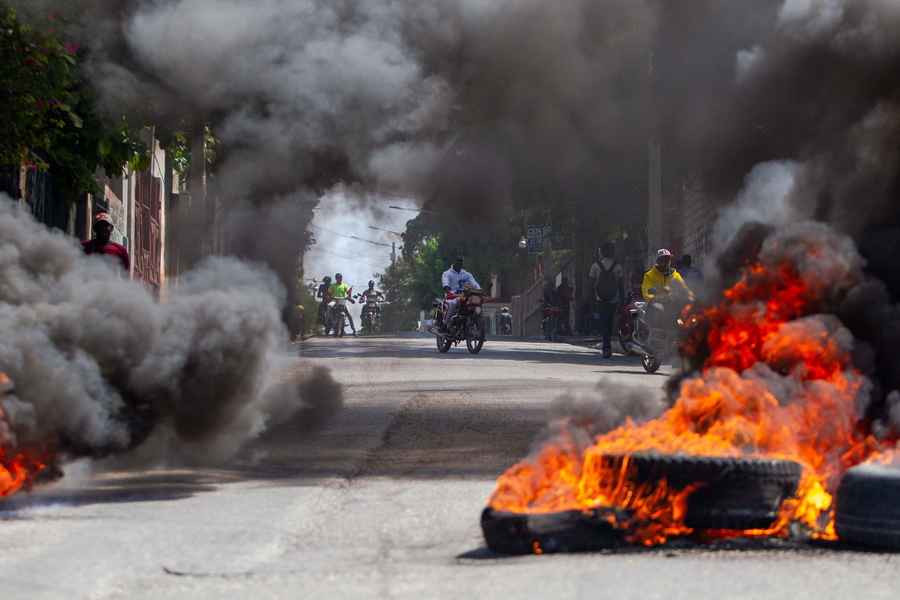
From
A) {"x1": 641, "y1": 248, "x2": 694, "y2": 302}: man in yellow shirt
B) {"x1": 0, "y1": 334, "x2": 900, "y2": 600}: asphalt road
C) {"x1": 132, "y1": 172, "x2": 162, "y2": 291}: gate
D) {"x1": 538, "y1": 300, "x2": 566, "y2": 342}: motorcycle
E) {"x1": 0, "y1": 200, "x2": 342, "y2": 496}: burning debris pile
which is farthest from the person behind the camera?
{"x1": 538, "y1": 300, "x2": 566, "y2": 342}: motorcycle

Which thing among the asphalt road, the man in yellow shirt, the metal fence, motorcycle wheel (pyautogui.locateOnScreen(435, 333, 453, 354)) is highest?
the metal fence

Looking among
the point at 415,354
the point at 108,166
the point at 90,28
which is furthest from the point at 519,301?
the point at 90,28

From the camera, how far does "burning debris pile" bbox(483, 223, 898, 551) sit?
4.23 meters

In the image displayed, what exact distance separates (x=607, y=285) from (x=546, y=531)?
14646 mm

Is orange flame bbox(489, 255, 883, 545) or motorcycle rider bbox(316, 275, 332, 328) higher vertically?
motorcycle rider bbox(316, 275, 332, 328)

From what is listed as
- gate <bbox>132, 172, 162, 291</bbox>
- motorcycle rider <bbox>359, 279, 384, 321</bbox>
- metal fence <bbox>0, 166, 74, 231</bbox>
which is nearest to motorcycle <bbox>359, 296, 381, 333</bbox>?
motorcycle rider <bbox>359, 279, 384, 321</bbox>

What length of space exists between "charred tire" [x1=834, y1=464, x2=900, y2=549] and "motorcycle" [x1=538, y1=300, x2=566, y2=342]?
26.9m

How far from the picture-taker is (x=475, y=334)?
61.1 feet

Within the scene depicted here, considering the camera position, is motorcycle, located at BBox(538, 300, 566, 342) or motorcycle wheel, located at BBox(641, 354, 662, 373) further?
motorcycle, located at BBox(538, 300, 566, 342)

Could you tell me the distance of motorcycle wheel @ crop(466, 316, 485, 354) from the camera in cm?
1856

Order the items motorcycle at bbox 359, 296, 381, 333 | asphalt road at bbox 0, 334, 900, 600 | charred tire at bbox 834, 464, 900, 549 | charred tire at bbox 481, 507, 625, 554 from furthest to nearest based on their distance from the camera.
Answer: motorcycle at bbox 359, 296, 381, 333 → charred tire at bbox 834, 464, 900, 549 → charred tire at bbox 481, 507, 625, 554 → asphalt road at bbox 0, 334, 900, 600

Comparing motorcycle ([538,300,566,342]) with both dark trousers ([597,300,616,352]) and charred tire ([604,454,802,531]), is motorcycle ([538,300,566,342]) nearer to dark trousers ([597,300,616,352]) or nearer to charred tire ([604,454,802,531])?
dark trousers ([597,300,616,352])

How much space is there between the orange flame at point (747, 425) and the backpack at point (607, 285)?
12.6 meters

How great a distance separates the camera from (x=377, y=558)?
395cm
